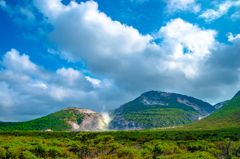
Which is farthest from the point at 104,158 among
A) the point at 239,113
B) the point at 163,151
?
the point at 239,113

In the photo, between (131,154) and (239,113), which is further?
(239,113)

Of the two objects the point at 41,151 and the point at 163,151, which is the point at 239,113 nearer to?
the point at 163,151

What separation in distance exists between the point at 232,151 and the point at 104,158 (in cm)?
2698

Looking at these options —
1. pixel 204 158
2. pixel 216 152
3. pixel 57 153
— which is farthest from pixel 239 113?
pixel 57 153

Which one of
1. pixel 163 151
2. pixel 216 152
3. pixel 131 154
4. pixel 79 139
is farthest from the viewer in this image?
pixel 79 139

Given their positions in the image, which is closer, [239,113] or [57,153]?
[57,153]

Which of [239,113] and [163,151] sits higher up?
[239,113]

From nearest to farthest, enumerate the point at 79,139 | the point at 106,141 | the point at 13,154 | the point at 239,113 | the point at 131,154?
the point at 13,154 → the point at 131,154 → the point at 106,141 → the point at 79,139 → the point at 239,113

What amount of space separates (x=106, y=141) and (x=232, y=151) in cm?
3204

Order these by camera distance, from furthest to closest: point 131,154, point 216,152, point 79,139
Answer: point 79,139 → point 216,152 → point 131,154

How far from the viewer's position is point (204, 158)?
26.1 metres

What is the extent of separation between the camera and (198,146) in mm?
51531

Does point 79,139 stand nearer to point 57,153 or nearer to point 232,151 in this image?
point 57,153

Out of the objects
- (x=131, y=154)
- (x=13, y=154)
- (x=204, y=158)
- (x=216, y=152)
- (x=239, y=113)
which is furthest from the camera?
(x=239, y=113)
